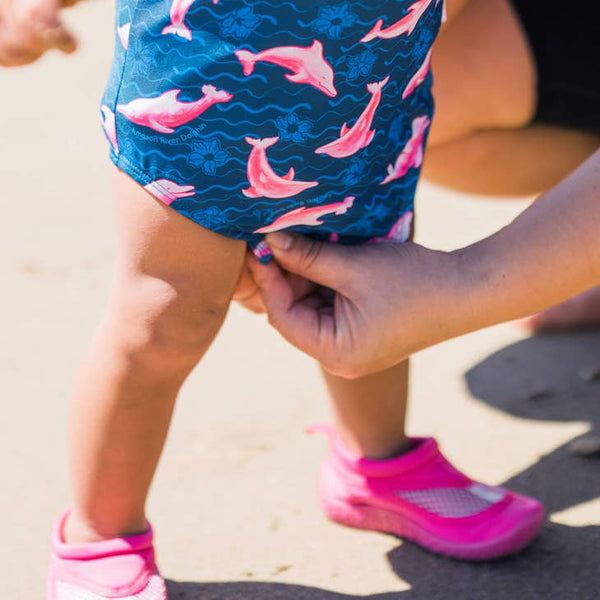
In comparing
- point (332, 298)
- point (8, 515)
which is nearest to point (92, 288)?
point (8, 515)

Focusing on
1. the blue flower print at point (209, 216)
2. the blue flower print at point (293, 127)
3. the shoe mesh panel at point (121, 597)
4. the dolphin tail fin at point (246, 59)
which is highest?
the dolphin tail fin at point (246, 59)

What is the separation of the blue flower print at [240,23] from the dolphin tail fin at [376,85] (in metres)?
0.15

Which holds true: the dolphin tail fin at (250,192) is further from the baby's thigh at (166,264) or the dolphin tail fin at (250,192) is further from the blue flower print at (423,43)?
the blue flower print at (423,43)

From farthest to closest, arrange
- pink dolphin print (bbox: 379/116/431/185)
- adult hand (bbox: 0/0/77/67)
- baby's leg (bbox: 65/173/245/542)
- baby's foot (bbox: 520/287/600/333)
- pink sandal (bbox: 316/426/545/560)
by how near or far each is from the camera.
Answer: baby's foot (bbox: 520/287/600/333)
pink sandal (bbox: 316/426/545/560)
pink dolphin print (bbox: 379/116/431/185)
baby's leg (bbox: 65/173/245/542)
adult hand (bbox: 0/0/77/67)

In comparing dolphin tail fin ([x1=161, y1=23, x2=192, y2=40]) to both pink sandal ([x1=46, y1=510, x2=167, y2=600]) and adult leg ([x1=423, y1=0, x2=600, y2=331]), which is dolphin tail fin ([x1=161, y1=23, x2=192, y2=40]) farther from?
adult leg ([x1=423, y1=0, x2=600, y2=331])

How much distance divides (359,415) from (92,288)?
827mm

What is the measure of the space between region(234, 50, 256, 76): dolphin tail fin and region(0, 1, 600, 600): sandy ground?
2.05 feet

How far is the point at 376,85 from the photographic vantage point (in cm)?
116

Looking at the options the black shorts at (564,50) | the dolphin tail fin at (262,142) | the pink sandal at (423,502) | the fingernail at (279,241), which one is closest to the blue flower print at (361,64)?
the dolphin tail fin at (262,142)

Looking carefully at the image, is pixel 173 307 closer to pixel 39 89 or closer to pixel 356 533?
pixel 356 533

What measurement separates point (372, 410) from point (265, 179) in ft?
1.37

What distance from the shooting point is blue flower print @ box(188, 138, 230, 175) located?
1111mm

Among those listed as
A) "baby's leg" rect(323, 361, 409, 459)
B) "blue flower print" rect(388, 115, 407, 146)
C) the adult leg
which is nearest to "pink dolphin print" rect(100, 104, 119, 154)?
"blue flower print" rect(388, 115, 407, 146)

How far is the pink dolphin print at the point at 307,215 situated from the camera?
3.94ft
